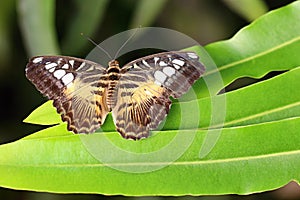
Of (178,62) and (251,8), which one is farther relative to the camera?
(251,8)

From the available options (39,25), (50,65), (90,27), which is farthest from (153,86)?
(90,27)

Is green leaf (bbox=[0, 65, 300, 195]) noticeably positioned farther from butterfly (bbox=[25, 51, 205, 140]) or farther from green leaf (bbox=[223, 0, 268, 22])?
green leaf (bbox=[223, 0, 268, 22])

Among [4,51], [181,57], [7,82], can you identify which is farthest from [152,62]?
[7,82]

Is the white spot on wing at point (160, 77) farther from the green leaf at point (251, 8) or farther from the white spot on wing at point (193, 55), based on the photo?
the green leaf at point (251, 8)

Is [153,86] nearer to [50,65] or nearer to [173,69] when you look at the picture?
[173,69]

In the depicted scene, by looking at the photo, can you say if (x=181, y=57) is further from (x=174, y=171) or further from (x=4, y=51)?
(x=4, y=51)

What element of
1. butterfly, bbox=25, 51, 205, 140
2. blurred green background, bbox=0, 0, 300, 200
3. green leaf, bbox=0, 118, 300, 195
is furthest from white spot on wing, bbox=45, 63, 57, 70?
blurred green background, bbox=0, 0, 300, 200
